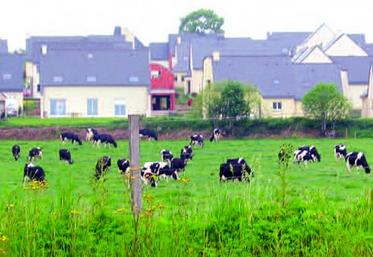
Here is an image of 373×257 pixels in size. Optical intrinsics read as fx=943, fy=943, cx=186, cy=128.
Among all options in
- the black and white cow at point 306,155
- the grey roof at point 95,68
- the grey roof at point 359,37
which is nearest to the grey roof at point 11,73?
the grey roof at point 95,68

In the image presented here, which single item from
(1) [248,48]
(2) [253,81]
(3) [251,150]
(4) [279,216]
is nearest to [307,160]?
(3) [251,150]

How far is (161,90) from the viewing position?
77.9 meters

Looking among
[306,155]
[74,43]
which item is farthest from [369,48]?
[306,155]

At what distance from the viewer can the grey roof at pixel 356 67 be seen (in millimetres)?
79562

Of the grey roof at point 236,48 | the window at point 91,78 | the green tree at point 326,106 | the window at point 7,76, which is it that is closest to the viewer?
the green tree at point 326,106

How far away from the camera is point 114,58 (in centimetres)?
7600

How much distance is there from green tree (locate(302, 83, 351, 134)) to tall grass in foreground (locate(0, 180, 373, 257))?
1621 inches

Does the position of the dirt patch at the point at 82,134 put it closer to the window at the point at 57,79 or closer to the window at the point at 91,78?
the window at the point at 57,79

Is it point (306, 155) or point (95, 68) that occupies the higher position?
point (95, 68)

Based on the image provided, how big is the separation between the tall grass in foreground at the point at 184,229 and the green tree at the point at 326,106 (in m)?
41.2

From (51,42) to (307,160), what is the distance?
69.6 metres

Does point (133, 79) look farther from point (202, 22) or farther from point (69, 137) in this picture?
point (202, 22)

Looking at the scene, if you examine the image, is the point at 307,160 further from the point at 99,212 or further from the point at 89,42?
the point at 89,42

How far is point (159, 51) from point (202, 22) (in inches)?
539
